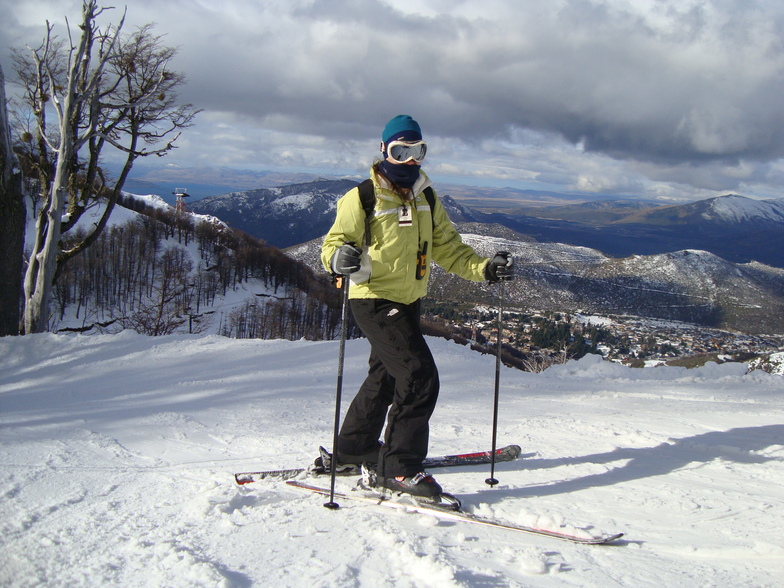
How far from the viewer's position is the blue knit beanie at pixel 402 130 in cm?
326

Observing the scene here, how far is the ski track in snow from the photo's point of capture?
7.47 ft

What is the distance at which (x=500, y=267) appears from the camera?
11.7ft

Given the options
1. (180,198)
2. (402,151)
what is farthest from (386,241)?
(180,198)

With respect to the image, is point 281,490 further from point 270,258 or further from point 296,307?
point 270,258

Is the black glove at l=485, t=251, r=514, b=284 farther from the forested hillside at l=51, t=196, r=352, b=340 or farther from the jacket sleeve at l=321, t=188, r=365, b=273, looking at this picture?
the forested hillside at l=51, t=196, r=352, b=340

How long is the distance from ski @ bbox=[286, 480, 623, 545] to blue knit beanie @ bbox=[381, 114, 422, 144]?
2.18m

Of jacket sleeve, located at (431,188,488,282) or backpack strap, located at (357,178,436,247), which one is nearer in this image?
backpack strap, located at (357,178,436,247)

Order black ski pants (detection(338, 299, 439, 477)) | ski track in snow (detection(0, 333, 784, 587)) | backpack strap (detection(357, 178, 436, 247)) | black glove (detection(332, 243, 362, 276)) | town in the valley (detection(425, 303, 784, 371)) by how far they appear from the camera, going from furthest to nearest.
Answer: town in the valley (detection(425, 303, 784, 371)), backpack strap (detection(357, 178, 436, 247)), black ski pants (detection(338, 299, 439, 477)), black glove (detection(332, 243, 362, 276)), ski track in snow (detection(0, 333, 784, 587))

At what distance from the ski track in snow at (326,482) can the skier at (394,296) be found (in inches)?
17.5

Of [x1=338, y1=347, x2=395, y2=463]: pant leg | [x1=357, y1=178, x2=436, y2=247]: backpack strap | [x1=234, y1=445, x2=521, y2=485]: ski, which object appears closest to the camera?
[x1=357, y1=178, x2=436, y2=247]: backpack strap

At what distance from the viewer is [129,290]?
2751 inches

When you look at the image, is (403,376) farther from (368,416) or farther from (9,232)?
(9,232)

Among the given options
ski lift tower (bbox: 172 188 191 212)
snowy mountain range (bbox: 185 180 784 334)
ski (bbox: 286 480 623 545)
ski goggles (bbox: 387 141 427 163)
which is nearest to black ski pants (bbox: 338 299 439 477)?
ski (bbox: 286 480 623 545)

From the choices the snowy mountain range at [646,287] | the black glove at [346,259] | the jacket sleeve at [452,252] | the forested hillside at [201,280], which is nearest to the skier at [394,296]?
the black glove at [346,259]
